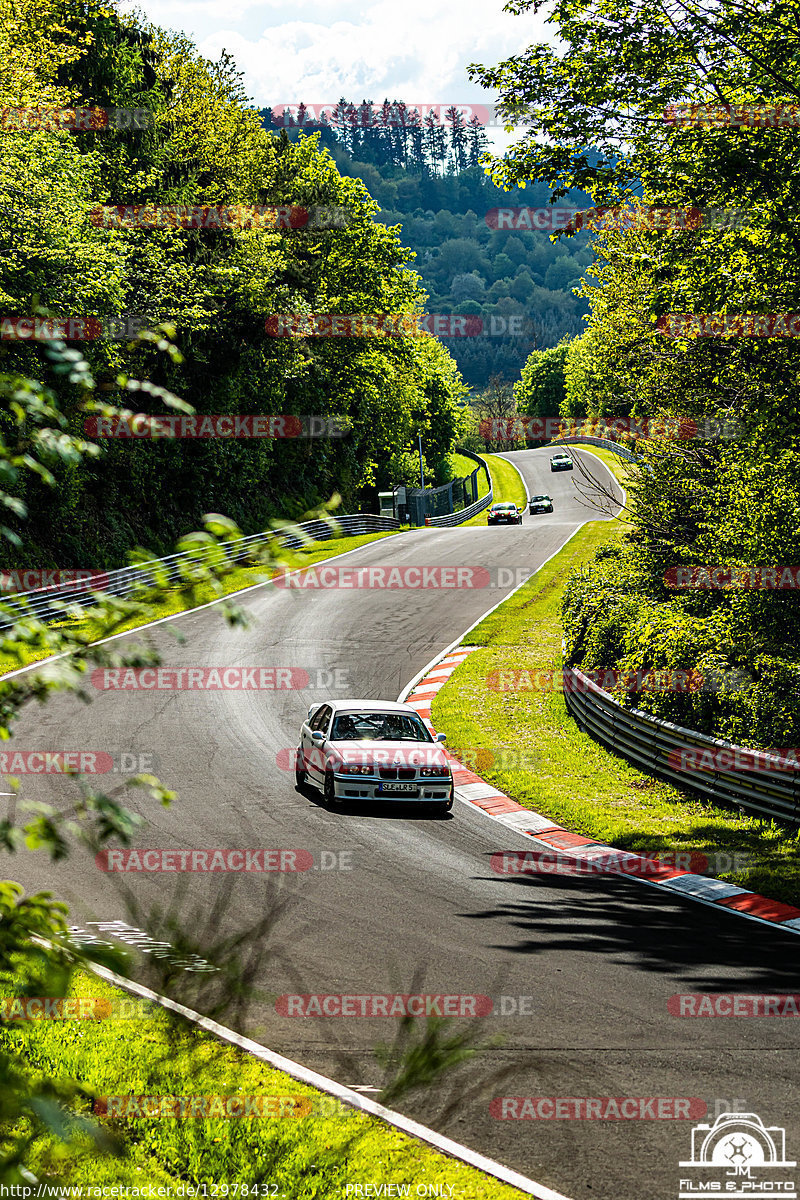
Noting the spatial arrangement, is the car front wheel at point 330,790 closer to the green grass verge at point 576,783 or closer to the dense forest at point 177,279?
the green grass verge at point 576,783

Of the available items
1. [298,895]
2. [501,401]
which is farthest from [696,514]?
[501,401]

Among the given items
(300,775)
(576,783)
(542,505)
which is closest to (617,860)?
(576,783)

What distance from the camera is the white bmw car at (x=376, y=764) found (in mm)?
14562

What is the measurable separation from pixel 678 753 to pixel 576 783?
173 centimetres

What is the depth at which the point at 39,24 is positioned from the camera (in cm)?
4122

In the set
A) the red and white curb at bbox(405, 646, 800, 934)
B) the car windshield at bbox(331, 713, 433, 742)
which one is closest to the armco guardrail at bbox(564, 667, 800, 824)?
the red and white curb at bbox(405, 646, 800, 934)

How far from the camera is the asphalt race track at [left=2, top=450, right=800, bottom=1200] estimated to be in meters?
6.34

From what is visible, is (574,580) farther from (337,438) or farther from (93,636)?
(337,438)

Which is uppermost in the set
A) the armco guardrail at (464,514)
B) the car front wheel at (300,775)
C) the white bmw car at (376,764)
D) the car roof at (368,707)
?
the armco guardrail at (464,514)

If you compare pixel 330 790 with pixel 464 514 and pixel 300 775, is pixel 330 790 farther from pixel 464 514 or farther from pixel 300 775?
pixel 464 514

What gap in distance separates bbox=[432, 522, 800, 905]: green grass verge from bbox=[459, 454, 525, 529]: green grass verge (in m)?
47.2

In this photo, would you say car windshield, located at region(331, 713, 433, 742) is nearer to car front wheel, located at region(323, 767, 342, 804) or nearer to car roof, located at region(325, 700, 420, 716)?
car roof, located at region(325, 700, 420, 716)

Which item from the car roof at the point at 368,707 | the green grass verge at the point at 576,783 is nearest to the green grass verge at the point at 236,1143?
the green grass verge at the point at 576,783

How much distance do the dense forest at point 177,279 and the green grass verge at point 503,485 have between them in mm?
12766
